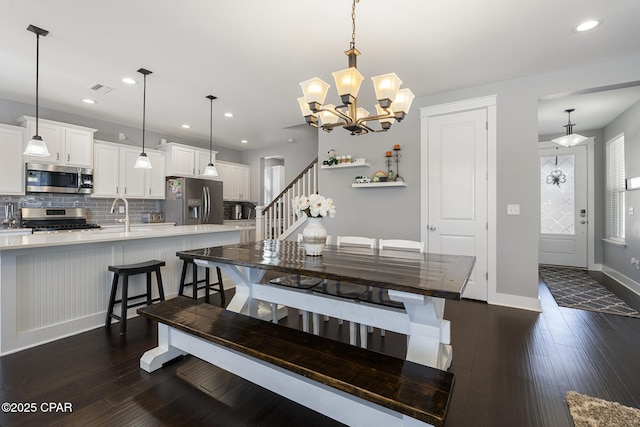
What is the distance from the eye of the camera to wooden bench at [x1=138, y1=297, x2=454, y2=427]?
1.21m

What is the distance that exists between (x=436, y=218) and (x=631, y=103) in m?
3.34

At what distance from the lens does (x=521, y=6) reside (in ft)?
7.36

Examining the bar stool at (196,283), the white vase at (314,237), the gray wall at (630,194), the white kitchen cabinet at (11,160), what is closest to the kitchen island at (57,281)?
the bar stool at (196,283)

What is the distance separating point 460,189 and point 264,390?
328 cm

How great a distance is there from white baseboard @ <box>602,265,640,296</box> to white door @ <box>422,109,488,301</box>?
2.33 m

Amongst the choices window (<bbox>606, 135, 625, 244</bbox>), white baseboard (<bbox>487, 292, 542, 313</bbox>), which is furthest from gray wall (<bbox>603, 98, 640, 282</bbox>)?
white baseboard (<bbox>487, 292, 542, 313</bbox>)

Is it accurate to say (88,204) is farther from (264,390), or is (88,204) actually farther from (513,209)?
(513,209)

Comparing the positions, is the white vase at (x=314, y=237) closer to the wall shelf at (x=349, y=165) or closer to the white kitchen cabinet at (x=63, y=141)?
the wall shelf at (x=349, y=165)

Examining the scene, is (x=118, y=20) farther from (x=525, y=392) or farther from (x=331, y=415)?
(x=525, y=392)

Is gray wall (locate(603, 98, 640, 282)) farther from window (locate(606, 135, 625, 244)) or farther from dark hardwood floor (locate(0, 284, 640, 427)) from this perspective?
dark hardwood floor (locate(0, 284, 640, 427))

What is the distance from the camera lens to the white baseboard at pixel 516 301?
3436mm

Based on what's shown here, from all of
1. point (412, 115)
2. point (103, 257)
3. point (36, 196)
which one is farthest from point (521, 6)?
point (36, 196)

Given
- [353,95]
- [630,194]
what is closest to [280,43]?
[353,95]

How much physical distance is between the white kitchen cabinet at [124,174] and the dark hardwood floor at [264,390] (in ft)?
10.4
